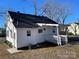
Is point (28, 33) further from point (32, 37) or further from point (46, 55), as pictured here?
point (46, 55)

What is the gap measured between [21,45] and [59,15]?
3322 centimetres

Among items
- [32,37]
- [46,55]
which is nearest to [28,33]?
[32,37]

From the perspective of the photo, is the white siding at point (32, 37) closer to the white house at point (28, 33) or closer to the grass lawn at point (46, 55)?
the white house at point (28, 33)

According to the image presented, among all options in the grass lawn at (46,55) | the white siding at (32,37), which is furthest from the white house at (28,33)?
the grass lawn at (46,55)

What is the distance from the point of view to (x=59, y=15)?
49.4m

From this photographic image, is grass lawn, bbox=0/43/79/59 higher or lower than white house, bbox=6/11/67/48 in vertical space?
lower

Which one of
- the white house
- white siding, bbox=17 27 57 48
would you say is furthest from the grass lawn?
the white house

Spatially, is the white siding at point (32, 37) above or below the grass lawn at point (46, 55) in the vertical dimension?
above

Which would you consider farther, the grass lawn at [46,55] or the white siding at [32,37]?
the white siding at [32,37]

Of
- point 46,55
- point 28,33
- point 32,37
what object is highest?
point 28,33

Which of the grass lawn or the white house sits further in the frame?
the white house

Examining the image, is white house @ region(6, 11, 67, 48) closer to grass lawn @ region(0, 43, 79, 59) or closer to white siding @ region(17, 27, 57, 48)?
white siding @ region(17, 27, 57, 48)

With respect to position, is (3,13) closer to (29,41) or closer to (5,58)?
(29,41)

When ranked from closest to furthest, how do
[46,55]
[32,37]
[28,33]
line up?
[46,55] < [28,33] < [32,37]
